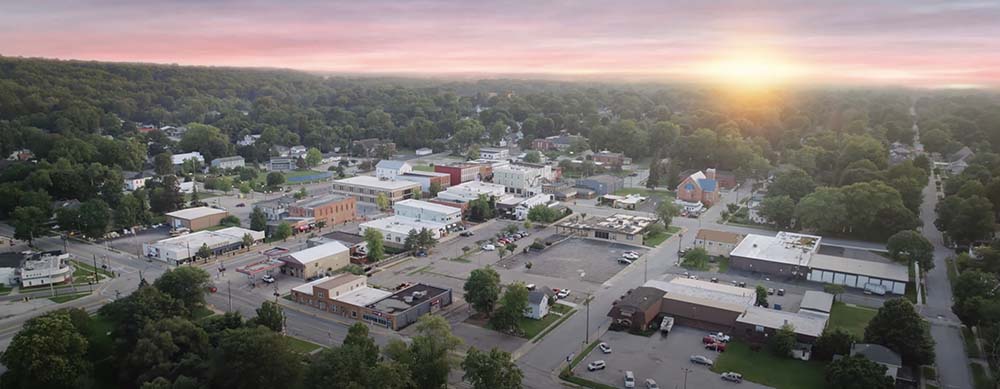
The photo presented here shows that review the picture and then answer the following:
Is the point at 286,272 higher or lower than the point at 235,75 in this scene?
lower

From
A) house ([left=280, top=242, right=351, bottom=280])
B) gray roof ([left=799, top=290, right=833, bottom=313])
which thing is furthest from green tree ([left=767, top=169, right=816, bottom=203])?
house ([left=280, top=242, right=351, bottom=280])

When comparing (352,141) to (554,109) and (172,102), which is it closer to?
(554,109)

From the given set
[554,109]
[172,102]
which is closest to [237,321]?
[554,109]

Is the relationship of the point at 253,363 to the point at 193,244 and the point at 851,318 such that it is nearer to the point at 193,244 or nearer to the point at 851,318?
the point at 193,244

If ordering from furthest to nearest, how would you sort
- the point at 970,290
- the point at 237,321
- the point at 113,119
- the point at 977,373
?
the point at 113,119, the point at 970,290, the point at 237,321, the point at 977,373

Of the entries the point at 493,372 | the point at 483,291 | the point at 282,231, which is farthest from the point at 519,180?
the point at 493,372

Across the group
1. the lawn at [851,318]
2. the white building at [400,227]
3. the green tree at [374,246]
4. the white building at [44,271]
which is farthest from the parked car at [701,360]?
the white building at [44,271]

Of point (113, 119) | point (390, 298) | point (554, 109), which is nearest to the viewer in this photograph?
point (390, 298)
